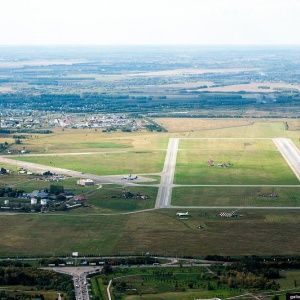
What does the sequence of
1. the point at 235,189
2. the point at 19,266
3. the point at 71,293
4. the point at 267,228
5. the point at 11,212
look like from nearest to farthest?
the point at 71,293 < the point at 19,266 < the point at 267,228 < the point at 11,212 < the point at 235,189

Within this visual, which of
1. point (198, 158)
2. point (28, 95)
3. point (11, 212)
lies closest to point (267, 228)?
point (11, 212)

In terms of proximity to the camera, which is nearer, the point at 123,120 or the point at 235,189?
the point at 235,189

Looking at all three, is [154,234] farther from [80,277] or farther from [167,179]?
[167,179]

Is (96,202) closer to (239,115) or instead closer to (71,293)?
(71,293)

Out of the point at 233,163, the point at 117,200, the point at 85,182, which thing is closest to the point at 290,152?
the point at 233,163

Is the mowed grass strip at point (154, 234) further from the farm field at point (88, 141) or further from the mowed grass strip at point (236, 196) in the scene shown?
the farm field at point (88, 141)

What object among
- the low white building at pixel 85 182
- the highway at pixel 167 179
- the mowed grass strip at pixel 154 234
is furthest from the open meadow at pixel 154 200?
the low white building at pixel 85 182

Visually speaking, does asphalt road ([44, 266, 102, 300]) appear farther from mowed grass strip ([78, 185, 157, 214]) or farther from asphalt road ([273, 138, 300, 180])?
asphalt road ([273, 138, 300, 180])
